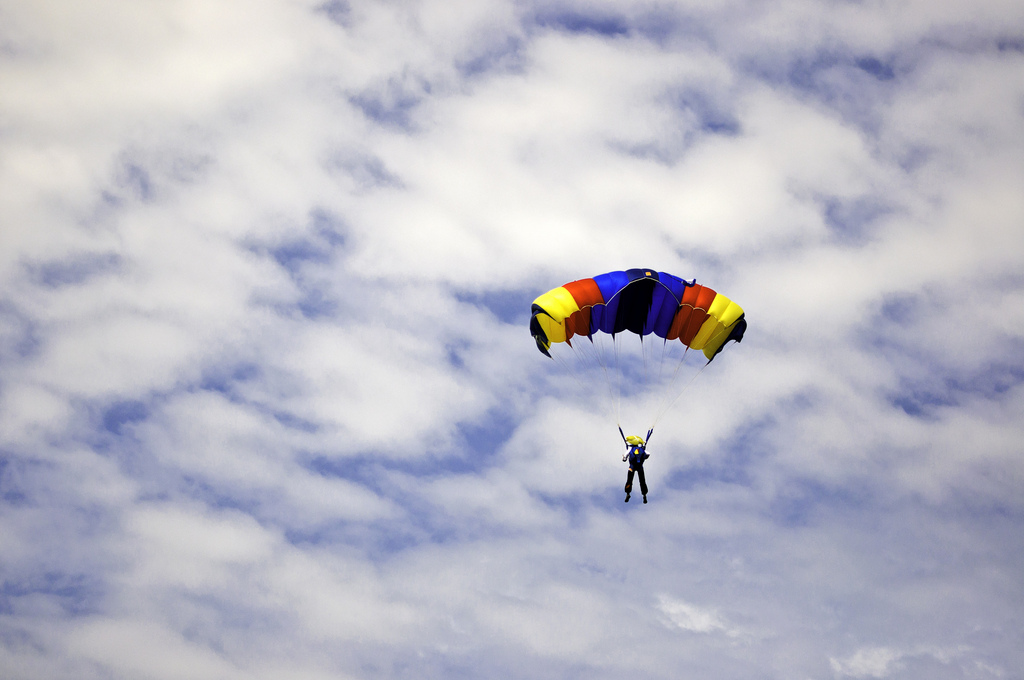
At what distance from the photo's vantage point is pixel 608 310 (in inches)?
1163

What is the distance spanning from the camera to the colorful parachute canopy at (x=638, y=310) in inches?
1142

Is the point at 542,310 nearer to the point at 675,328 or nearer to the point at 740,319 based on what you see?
the point at 675,328

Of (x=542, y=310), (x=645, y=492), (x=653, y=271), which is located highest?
(x=653, y=271)

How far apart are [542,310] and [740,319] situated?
→ 7.35 m

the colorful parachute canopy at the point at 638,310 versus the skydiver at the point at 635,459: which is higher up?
the colorful parachute canopy at the point at 638,310

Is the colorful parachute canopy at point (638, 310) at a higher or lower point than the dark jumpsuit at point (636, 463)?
higher

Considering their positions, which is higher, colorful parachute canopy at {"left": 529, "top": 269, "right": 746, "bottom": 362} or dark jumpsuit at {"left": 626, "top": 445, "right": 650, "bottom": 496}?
colorful parachute canopy at {"left": 529, "top": 269, "right": 746, "bottom": 362}

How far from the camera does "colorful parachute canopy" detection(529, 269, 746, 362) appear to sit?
2902cm

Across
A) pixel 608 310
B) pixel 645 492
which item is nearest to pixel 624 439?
pixel 645 492

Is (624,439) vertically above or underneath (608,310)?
underneath

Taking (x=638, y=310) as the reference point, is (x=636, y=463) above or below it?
below

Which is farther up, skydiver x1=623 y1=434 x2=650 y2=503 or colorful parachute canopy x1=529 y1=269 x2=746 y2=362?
colorful parachute canopy x1=529 y1=269 x2=746 y2=362

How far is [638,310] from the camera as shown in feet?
97.9

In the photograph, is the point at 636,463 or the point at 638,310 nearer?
the point at 636,463
